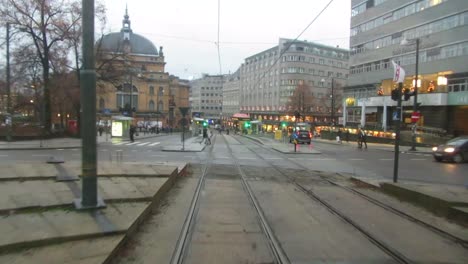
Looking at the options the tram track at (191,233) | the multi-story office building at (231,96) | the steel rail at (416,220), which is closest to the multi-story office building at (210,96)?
the multi-story office building at (231,96)

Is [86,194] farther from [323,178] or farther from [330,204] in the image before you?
[323,178]

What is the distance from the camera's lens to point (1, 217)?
606 cm

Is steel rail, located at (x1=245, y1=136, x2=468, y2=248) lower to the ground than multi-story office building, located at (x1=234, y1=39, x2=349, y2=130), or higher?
lower

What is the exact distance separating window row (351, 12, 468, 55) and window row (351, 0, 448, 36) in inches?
91.6

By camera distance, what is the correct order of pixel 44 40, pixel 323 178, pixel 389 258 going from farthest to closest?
pixel 44 40
pixel 323 178
pixel 389 258

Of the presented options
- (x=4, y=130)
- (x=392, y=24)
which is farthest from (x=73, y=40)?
(x=392, y=24)

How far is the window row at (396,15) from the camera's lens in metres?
50.4

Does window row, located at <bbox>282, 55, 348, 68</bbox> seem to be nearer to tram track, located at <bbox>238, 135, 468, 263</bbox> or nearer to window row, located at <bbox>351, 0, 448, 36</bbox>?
window row, located at <bbox>351, 0, 448, 36</bbox>

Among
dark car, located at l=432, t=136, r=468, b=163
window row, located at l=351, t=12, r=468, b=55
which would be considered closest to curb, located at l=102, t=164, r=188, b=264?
dark car, located at l=432, t=136, r=468, b=163

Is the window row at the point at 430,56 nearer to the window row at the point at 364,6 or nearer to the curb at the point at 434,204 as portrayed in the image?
the window row at the point at 364,6

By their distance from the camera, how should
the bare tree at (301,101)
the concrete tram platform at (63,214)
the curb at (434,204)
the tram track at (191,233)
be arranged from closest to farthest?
the concrete tram platform at (63,214)
the tram track at (191,233)
the curb at (434,204)
the bare tree at (301,101)

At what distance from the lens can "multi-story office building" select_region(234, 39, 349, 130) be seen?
115 metres

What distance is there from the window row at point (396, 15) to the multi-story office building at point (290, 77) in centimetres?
3919

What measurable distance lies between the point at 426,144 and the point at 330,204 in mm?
33831
